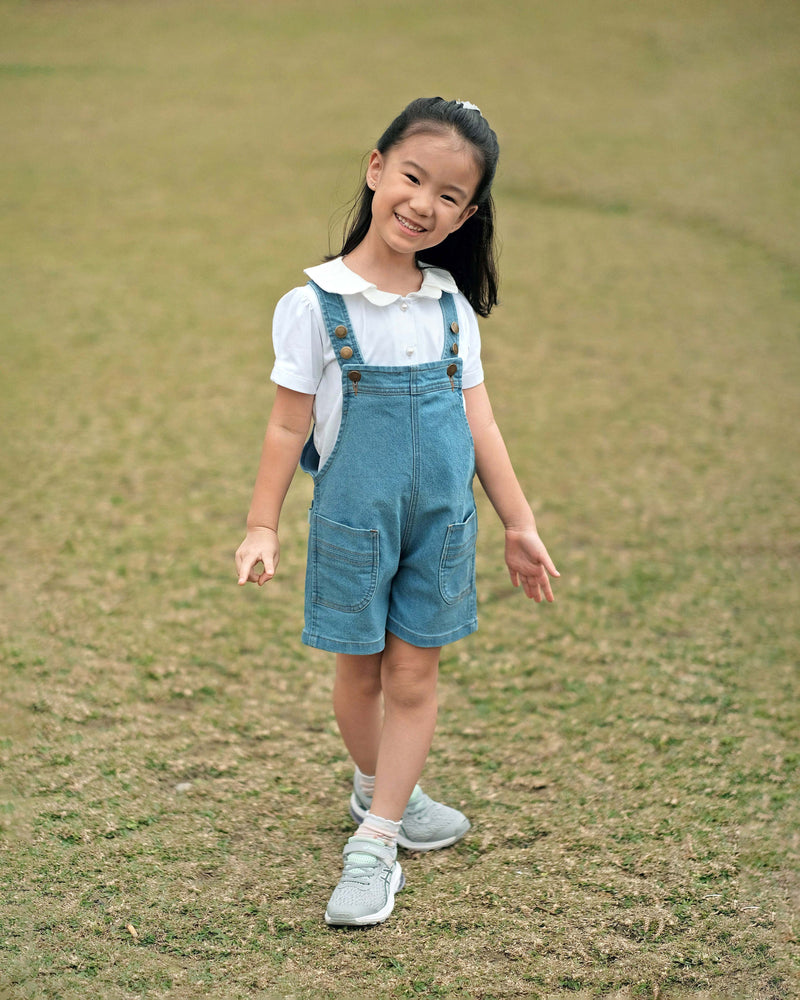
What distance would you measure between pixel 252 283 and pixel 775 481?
2771 mm

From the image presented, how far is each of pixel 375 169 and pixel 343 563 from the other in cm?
61

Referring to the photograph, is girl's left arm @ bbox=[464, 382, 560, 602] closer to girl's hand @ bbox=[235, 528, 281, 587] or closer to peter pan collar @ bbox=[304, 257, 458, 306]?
peter pan collar @ bbox=[304, 257, 458, 306]

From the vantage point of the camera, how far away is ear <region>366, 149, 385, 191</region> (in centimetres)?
161

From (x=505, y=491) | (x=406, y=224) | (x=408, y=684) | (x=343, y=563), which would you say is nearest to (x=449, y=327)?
(x=406, y=224)

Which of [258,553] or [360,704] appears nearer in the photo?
[258,553]

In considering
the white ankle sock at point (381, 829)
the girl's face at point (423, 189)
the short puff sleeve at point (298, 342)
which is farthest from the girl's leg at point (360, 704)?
the girl's face at point (423, 189)

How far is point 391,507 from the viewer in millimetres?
1581

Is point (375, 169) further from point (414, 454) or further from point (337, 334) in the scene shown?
point (414, 454)

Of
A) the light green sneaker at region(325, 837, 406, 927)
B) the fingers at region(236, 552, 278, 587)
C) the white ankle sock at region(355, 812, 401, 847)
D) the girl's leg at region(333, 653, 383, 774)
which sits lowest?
the light green sneaker at region(325, 837, 406, 927)

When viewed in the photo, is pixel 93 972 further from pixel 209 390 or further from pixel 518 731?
pixel 209 390

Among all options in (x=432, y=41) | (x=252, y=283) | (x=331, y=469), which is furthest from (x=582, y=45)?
(x=331, y=469)

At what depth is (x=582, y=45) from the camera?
9.66 meters

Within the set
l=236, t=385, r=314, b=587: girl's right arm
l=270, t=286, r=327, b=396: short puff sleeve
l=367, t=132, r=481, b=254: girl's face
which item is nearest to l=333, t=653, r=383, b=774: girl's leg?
l=236, t=385, r=314, b=587: girl's right arm

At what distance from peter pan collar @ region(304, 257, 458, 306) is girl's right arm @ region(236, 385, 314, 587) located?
0.55ft
